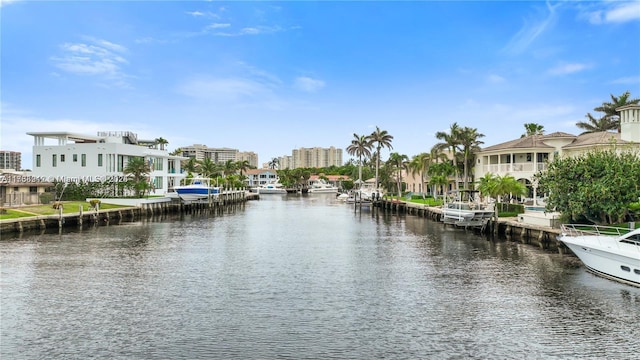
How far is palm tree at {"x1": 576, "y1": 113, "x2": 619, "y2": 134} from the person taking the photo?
7806 cm

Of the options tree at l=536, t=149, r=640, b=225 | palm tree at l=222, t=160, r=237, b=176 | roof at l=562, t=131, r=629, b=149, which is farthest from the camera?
palm tree at l=222, t=160, r=237, b=176

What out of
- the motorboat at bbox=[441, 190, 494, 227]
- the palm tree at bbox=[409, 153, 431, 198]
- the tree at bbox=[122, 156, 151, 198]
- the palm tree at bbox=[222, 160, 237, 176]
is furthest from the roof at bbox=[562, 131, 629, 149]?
the palm tree at bbox=[222, 160, 237, 176]

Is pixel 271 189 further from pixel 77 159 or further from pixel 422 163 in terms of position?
pixel 77 159

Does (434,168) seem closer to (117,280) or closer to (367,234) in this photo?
(367,234)

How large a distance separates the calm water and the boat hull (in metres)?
0.79

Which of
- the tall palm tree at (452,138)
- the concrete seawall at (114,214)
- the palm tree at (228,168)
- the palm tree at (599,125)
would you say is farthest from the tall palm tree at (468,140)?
the palm tree at (228,168)

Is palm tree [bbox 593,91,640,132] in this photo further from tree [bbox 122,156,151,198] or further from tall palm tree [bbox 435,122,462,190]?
tree [bbox 122,156,151,198]

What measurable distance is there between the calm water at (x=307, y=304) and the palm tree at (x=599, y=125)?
53.6 metres

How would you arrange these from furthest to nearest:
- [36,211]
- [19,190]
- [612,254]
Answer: [19,190] < [36,211] < [612,254]

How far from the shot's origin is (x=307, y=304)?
856 inches

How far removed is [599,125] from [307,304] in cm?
7488

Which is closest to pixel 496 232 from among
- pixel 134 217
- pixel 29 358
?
pixel 29 358

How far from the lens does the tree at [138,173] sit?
73.2 meters

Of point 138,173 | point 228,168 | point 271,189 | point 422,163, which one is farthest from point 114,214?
point 271,189
